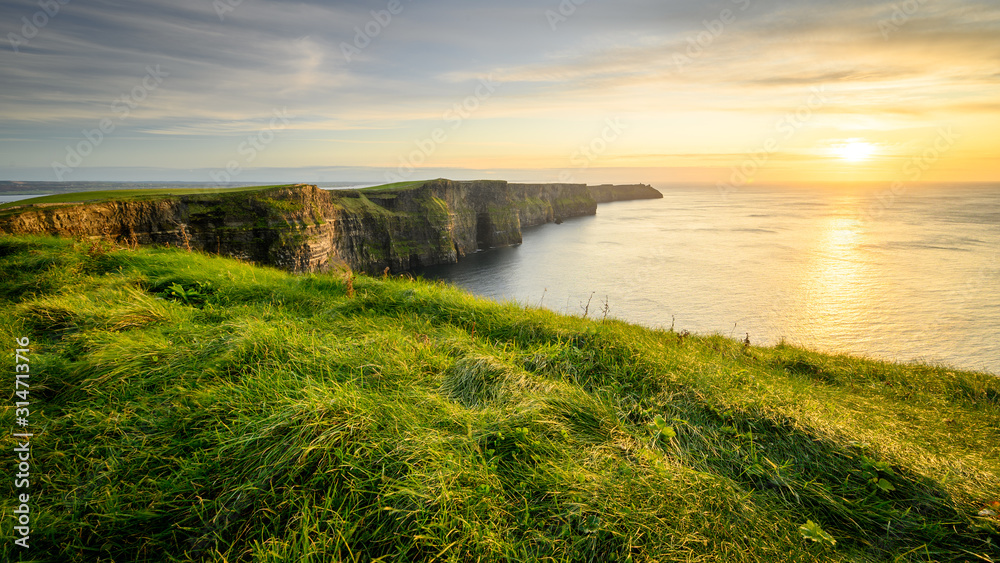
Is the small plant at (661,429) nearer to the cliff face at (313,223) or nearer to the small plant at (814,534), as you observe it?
the small plant at (814,534)

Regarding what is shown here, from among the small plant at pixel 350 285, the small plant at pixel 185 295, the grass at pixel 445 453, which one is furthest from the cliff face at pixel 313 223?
the grass at pixel 445 453

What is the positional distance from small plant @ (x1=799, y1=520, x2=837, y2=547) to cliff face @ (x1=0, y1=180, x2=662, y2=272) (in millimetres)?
10840

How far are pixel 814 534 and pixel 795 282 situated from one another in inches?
2217

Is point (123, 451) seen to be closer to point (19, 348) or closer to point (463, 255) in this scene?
point (19, 348)

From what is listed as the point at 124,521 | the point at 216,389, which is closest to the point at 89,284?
the point at 216,389

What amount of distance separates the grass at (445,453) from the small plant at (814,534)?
38 millimetres

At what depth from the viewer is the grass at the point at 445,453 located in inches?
94.7

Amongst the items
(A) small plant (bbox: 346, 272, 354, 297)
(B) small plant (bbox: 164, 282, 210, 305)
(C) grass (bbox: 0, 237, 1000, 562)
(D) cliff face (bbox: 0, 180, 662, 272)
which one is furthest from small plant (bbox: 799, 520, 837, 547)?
(D) cliff face (bbox: 0, 180, 662, 272)

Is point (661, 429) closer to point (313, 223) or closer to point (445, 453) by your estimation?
point (445, 453)

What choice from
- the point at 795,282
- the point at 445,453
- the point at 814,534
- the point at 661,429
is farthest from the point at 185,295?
the point at 795,282

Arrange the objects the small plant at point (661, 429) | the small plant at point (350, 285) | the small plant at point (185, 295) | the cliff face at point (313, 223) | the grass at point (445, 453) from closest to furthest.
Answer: the grass at point (445, 453), the small plant at point (661, 429), the small plant at point (185, 295), the small plant at point (350, 285), the cliff face at point (313, 223)

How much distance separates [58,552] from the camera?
223 centimetres

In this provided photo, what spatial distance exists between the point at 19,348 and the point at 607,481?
6.36 m

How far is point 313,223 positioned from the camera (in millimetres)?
45688
